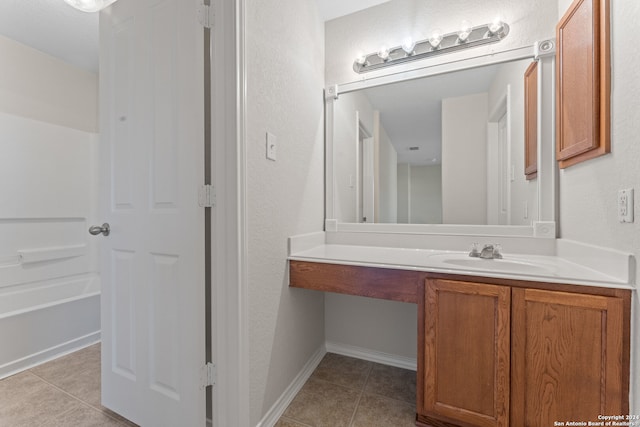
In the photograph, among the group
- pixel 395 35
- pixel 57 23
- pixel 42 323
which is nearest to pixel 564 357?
pixel 395 35

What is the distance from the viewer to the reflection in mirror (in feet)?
5.05

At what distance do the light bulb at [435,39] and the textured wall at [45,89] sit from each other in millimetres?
3052

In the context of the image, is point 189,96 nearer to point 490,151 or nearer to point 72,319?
point 490,151

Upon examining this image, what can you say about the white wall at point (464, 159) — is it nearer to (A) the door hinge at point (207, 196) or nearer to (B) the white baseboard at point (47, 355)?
(A) the door hinge at point (207, 196)

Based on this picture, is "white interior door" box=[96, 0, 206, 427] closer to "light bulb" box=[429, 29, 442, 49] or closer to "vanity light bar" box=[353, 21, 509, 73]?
"vanity light bar" box=[353, 21, 509, 73]

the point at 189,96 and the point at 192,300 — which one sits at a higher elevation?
the point at 189,96

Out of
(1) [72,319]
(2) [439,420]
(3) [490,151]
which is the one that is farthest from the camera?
(1) [72,319]

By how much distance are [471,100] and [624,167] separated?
89 cm

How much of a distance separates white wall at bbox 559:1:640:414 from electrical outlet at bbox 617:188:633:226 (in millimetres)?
19

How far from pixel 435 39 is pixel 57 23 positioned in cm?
264

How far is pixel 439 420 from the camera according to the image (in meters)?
1.21

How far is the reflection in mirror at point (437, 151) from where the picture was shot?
154 centimetres

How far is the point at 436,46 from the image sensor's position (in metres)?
1.63

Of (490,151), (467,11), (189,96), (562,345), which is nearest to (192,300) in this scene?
(189,96)
